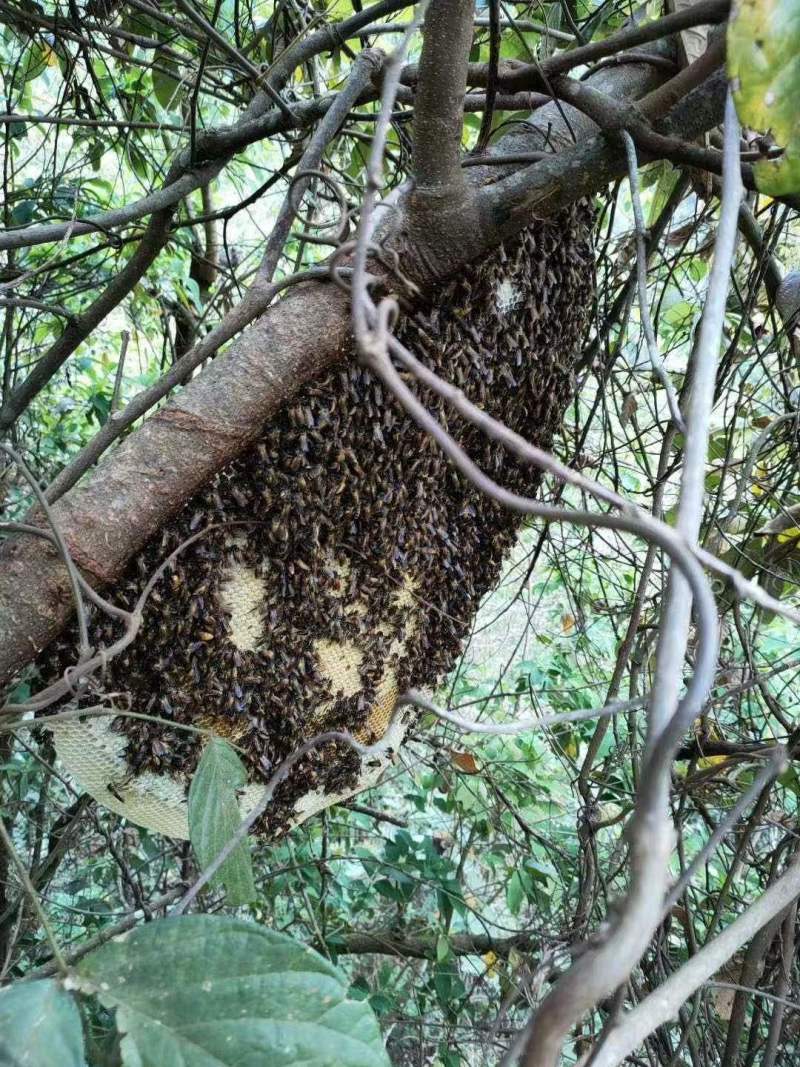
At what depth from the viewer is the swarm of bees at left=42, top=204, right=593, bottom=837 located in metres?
1.34

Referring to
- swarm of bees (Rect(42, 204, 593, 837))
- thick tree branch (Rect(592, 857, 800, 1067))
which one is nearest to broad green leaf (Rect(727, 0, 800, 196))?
swarm of bees (Rect(42, 204, 593, 837))

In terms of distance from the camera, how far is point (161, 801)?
1455mm

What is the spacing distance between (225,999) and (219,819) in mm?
423

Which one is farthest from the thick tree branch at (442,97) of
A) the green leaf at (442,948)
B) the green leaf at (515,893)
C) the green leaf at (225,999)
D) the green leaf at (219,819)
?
the green leaf at (442,948)

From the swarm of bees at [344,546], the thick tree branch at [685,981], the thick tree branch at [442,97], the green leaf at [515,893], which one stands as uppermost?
the thick tree branch at [442,97]

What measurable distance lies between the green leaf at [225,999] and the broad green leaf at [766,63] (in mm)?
852

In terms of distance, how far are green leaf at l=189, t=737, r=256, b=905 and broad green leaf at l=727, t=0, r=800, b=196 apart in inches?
39.3

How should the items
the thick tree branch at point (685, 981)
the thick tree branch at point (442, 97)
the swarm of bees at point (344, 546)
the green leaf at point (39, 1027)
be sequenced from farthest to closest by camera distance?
the swarm of bees at point (344, 546)
the thick tree branch at point (442, 97)
the thick tree branch at point (685, 981)
the green leaf at point (39, 1027)

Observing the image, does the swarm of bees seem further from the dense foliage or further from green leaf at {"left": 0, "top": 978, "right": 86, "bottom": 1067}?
green leaf at {"left": 0, "top": 978, "right": 86, "bottom": 1067}

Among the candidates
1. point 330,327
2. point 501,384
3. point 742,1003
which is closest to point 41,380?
point 330,327

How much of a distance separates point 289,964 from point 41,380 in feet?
4.49

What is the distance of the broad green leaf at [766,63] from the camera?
742 mm

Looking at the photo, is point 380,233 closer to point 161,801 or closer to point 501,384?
point 501,384

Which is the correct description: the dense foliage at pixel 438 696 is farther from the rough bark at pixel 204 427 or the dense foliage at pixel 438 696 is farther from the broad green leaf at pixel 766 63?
the rough bark at pixel 204 427
